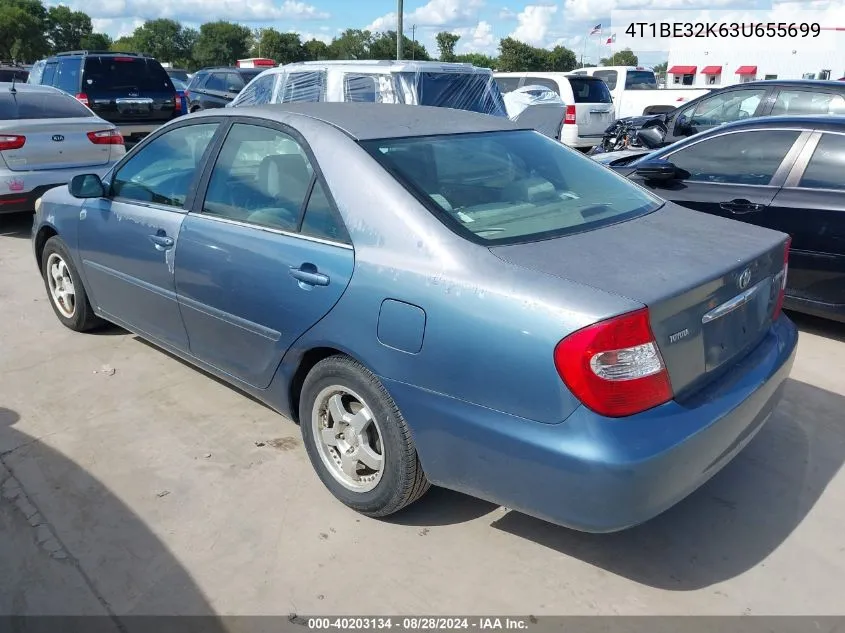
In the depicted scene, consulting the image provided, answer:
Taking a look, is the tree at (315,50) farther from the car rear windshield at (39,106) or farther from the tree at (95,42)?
the car rear windshield at (39,106)

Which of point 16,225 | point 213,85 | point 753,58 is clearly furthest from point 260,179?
point 753,58

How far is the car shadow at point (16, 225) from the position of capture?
8.09 meters

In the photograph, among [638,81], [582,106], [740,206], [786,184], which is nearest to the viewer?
[786,184]

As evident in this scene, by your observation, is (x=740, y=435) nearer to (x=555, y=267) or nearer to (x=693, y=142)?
(x=555, y=267)

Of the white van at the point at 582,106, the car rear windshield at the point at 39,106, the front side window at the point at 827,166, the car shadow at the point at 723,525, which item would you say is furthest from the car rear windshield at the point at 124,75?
the car shadow at the point at 723,525

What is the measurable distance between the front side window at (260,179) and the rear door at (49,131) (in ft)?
16.4

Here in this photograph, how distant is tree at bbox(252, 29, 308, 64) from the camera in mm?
71750

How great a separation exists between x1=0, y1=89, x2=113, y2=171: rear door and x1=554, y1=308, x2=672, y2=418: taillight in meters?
7.08

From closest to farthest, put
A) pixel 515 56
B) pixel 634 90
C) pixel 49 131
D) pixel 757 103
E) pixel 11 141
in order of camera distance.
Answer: pixel 11 141
pixel 49 131
pixel 757 103
pixel 634 90
pixel 515 56

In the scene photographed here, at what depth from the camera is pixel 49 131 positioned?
7.50m

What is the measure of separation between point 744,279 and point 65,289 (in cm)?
431

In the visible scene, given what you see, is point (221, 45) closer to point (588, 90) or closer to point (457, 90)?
point (588, 90)

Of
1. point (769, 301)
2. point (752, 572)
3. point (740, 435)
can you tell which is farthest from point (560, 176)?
point (752, 572)

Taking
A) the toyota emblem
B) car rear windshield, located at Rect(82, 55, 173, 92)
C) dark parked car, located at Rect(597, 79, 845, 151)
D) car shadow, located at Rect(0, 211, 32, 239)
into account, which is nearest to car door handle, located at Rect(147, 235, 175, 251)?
the toyota emblem
